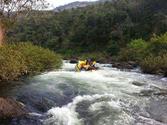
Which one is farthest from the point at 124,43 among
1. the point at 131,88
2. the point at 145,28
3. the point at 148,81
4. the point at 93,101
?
the point at 93,101

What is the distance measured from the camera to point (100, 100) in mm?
14883

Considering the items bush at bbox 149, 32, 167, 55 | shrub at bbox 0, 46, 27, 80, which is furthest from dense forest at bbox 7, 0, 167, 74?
shrub at bbox 0, 46, 27, 80

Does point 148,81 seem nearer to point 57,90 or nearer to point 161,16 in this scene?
point 57,90

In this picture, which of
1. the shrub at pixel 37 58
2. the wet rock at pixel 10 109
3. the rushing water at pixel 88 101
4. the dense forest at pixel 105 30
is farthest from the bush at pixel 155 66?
the wet rock at pixel 10 109

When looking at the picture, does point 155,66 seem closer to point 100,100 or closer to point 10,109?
point 100,100

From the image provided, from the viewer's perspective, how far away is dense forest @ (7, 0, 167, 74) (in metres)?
49.7

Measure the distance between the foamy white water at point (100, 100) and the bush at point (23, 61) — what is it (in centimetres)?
87

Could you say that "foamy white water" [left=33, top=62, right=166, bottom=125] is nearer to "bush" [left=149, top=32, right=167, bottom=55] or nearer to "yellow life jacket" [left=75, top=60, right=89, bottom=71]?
"yellow life jacket" [left=75, top=60, right=89, bottom=71]

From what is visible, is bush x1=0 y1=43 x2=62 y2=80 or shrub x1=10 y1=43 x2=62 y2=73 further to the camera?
shrub x1=10 y1=43 x2=62 y2=73

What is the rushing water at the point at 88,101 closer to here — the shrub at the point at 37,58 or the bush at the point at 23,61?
the bush at the point at 23,61

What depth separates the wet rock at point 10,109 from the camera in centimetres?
1233

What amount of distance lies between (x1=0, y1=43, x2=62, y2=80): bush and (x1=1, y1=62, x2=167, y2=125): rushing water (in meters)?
0.66

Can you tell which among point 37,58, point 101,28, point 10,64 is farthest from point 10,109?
point 101,28

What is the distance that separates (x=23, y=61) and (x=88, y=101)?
16.1ft
